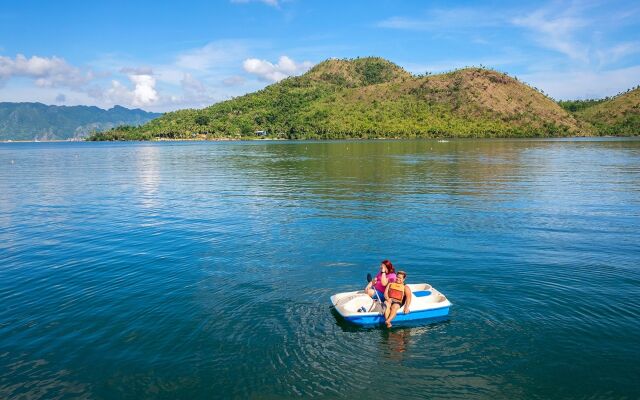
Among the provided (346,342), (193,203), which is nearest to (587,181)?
(193,203)

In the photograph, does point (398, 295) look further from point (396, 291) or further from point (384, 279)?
point (384, 279)

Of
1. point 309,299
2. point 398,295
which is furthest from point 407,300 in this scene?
point 309,299

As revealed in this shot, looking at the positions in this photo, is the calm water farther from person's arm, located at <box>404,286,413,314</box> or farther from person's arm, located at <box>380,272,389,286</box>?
person's arm, located at <box>380,272,389,286</box>

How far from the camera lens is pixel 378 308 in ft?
56.5

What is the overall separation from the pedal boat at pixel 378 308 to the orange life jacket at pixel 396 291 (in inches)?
18.6

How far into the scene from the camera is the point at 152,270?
78.1 ft

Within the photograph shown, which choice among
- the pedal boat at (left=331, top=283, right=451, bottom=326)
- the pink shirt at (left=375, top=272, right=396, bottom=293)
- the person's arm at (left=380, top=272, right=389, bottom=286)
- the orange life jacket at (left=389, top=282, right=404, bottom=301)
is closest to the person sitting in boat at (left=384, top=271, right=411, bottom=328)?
the orange life jacket at (left=389, top=282, right=404, bottom=301)

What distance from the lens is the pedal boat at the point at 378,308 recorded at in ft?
55.1

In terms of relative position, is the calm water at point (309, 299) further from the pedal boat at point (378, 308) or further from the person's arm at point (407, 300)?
the person's arm at point (407, 300)

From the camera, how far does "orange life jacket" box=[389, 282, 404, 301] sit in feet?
55.6

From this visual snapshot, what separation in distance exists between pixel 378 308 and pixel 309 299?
11.5 ft

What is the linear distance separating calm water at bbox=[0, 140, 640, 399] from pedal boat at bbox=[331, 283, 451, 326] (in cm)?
48

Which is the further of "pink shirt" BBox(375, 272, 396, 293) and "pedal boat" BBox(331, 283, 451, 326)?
"pink shirt" BBox(375, 272, 396, 293)

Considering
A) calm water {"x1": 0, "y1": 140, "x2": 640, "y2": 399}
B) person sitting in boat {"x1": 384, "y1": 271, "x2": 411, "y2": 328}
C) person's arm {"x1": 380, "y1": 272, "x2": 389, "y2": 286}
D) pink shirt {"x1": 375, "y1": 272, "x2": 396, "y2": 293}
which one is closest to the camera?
calm water {"x1": 0, "y1": 140, "x2": 640, "y2": 399}
